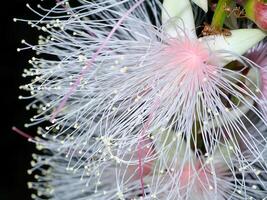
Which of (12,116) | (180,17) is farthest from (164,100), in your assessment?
(12,116)

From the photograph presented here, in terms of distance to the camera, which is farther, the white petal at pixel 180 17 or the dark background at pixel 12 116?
the dark background at pixel 12 116

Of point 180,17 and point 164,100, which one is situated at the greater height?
point 180,17

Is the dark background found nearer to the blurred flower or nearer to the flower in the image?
the flower

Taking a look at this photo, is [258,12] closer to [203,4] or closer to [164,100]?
[203,4]

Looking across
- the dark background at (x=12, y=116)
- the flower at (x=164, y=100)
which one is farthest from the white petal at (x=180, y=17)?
the dark background at (x=12, y=116)

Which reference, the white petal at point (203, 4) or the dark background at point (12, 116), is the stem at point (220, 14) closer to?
the white petal at point (203, 4)

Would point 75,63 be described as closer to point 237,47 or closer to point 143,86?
point 143,86
